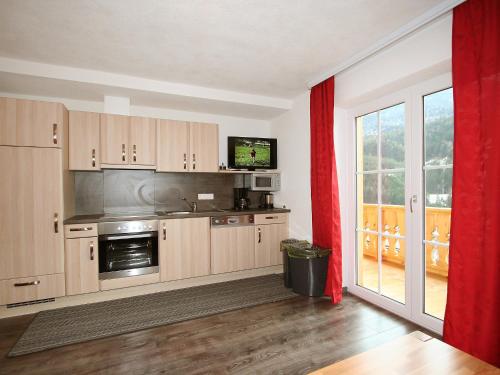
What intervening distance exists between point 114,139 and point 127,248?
1.32 m

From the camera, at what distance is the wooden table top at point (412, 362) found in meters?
1.19

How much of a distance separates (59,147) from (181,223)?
1538 mm

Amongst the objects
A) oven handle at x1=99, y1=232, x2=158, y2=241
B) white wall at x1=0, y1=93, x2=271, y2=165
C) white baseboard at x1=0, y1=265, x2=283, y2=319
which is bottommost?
white baseboard at x1=0, y1=265, x2=283, y2=319

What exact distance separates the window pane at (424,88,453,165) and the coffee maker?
8.08 ft

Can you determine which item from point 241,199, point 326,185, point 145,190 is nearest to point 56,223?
point 145,190

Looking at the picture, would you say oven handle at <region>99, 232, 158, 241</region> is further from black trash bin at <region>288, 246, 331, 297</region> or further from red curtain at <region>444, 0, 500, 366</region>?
red curtain at <region>444, 0, 500, 366</region>

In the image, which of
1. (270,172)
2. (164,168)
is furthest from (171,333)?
(270,172)

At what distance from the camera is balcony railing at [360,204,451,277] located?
7.71 ft

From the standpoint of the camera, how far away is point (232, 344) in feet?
7.34

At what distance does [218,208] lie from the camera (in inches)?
168

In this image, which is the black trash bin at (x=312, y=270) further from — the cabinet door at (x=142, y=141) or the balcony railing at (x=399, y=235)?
the cabinet door at (x=142, y=141)

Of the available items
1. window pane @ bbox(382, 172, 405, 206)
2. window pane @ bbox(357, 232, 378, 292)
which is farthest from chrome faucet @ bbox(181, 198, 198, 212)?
window pane @ bbox(382, 172, 405, 206)

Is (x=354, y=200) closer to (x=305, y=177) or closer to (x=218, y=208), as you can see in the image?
(x=305, y=177)

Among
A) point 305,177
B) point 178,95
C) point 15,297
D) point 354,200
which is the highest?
point 178,95
